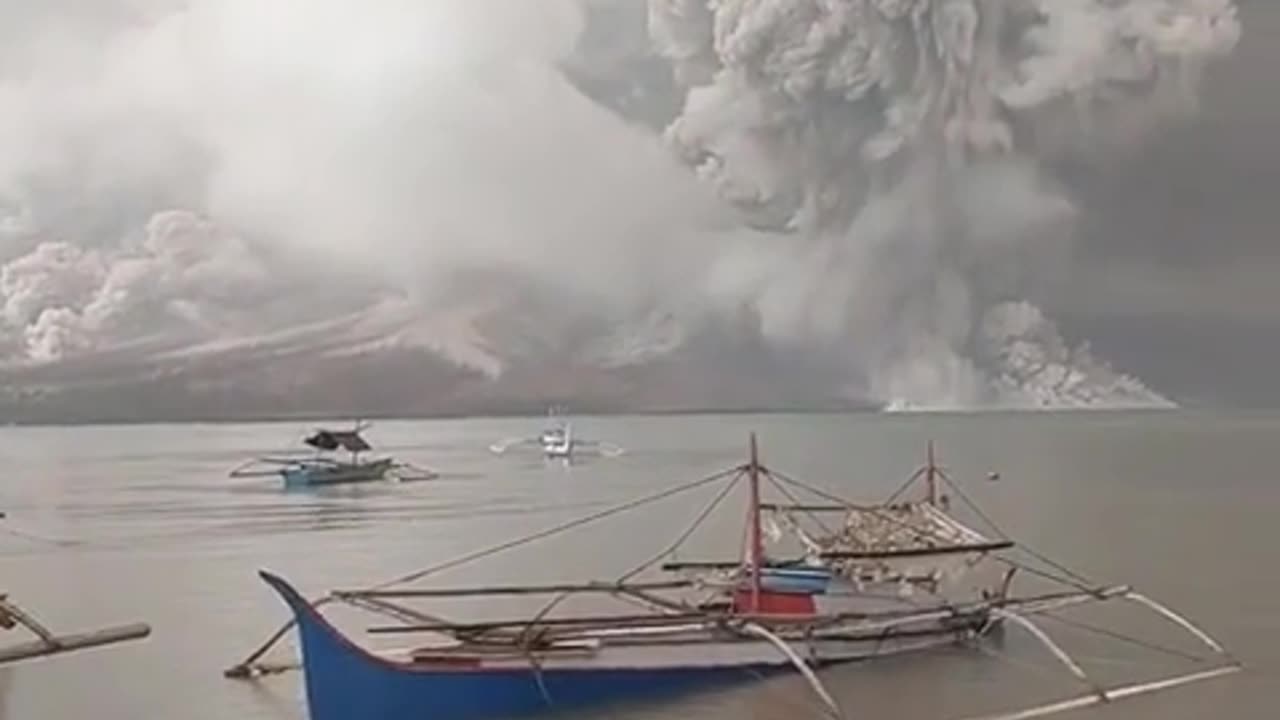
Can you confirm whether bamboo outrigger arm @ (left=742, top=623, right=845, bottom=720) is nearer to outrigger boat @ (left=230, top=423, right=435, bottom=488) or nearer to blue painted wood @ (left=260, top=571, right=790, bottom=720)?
blue painted wood @ (left=260, top=571, right=790, bottom=720)

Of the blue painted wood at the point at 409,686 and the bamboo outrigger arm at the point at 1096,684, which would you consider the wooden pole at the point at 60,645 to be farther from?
the bamboo outrigger arm at the point at 1096,684

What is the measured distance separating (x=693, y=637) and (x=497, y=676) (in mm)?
1006

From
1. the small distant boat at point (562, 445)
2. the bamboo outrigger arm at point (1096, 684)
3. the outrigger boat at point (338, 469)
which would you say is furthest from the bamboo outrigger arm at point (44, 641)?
the small distant boat at point (562, 445)

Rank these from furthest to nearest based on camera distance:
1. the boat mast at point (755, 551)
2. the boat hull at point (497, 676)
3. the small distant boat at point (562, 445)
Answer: the small distant boat at point (562, 445) < the boat mast at point (755, 551) < the boat hull at point (497, 676)

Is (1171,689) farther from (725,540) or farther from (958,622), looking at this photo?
(725,540)

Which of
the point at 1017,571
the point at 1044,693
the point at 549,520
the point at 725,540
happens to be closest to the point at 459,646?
the point at 1044,693

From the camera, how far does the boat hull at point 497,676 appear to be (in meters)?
7.23

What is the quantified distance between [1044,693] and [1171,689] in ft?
2.13

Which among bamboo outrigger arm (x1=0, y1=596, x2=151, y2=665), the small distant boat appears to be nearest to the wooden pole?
bamboo outrigger arm (x1=0, y1=596, x2=151, y2=665)

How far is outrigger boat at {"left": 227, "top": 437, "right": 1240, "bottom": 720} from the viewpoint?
23.9 ft

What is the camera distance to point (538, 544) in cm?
1764

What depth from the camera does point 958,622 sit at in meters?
9.42

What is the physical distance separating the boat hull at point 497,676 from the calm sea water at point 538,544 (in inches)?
5.5

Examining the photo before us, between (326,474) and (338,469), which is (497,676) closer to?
(326,474)
